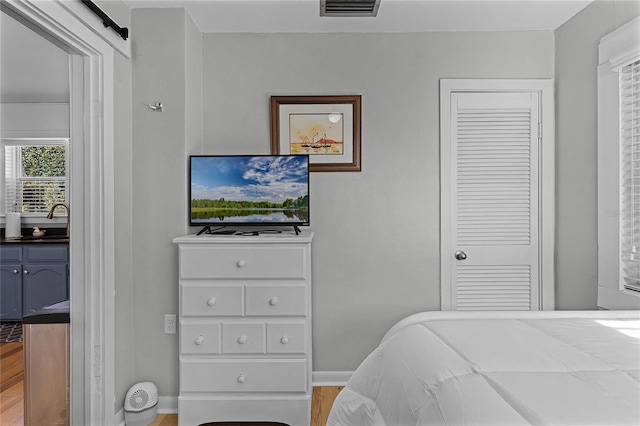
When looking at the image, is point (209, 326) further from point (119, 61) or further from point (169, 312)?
point (119, 61)

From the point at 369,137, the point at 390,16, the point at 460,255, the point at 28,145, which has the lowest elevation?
the point at 460,255

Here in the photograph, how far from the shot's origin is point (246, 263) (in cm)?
256

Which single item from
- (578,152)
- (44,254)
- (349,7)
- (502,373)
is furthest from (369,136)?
(44,254)

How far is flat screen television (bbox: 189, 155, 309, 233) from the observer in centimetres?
283

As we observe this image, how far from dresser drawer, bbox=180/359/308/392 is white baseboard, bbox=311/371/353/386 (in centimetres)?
55

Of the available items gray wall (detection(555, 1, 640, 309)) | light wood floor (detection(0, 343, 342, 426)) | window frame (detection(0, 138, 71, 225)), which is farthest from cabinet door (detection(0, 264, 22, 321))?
gray wall (detection(555, 1, 640, 309))

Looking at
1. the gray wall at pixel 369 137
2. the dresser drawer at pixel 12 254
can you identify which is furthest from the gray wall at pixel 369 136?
the dresser drawer at pixel 12 254

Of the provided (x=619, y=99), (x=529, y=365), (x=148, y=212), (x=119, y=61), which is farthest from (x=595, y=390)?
(x=119, y=61)

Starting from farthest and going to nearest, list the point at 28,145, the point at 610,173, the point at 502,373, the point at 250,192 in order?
the point at 28,145 → the point at 250,192 → the point at 610,173 → the point at 502,373

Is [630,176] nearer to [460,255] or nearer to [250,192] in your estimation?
[460,255]

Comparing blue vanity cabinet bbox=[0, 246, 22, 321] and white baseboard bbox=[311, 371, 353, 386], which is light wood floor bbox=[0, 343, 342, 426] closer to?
white baseboard bbox=[311, 371, 353, 386]

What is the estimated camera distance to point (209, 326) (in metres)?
2.55

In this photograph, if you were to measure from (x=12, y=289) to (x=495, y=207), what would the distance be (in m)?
4.83

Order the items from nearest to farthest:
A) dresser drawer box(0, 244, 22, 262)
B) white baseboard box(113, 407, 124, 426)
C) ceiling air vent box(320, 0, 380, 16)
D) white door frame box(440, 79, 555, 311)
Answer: ceiling air vent box(320, 0, 380, 16) < white baseboard box(113, 407, 124, 426) < white door frame box(440, 79, 555, 311) < dresser drawer box(0, 244, 22, 262)
